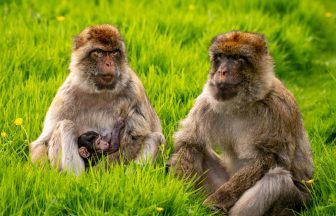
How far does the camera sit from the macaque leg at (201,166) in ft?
25.1

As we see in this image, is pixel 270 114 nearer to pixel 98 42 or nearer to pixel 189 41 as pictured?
pixel 98 42

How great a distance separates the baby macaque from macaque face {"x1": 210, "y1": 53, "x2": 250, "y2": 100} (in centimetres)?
101

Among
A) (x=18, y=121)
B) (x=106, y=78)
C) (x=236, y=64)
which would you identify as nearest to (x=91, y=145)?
(x=106, y=78)

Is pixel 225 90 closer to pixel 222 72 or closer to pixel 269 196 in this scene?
pixel 222 72

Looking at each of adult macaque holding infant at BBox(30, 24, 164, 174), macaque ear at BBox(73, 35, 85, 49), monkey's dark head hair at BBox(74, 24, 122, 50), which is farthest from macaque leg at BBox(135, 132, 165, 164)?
macaque ear at BBox(73, 35, 85, 49)

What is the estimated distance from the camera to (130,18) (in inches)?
452

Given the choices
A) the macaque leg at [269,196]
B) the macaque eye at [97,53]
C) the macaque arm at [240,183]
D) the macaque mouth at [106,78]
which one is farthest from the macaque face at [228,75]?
the macaque eye at [97,53]

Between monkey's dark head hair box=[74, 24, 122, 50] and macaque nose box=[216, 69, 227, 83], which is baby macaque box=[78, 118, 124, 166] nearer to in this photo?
monkey's dark head hair box=[74, 24, 122, 50]

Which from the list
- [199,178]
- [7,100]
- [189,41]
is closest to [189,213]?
[199,178]

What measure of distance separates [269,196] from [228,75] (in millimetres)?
1068

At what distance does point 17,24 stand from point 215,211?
200 inches

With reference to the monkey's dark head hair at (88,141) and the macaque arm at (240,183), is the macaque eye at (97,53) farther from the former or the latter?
the macaque arm at (240,183)

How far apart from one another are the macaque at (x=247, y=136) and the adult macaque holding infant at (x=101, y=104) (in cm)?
39

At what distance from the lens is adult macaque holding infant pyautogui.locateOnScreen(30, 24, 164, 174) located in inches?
303
